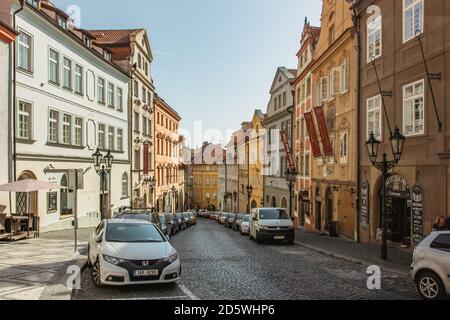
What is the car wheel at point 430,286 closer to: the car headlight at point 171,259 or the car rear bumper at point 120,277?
the car headlight at point 171,259

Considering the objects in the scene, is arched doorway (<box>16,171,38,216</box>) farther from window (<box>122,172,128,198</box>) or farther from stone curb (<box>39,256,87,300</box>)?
window (<box>122,172,128,198</box>)

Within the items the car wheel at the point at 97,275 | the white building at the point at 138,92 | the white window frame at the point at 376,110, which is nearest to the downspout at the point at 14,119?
the car wheel at the point at 97,275

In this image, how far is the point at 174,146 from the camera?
2689 inches

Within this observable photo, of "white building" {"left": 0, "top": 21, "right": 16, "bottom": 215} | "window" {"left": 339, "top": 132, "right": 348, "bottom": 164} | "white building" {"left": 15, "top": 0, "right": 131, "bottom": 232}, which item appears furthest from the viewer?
"window" {"left": 339, "top": 132, "right": 348, "bottom": 164}

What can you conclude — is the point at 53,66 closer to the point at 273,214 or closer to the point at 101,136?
the point at 101,136

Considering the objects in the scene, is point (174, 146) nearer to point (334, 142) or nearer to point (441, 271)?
point (334, 142)

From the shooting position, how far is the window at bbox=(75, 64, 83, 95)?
29266mm

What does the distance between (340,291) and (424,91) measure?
9318mm

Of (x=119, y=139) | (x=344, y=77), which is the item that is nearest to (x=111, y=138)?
(x=119, y=139)

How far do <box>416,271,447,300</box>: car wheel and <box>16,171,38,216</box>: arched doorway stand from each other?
58.0ft

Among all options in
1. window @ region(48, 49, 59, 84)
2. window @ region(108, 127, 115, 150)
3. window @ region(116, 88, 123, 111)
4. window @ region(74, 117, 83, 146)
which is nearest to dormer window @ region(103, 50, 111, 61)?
window @ region(116, 88, 123, 111)

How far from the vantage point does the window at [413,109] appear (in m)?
17.2

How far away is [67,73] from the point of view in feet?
91.1
